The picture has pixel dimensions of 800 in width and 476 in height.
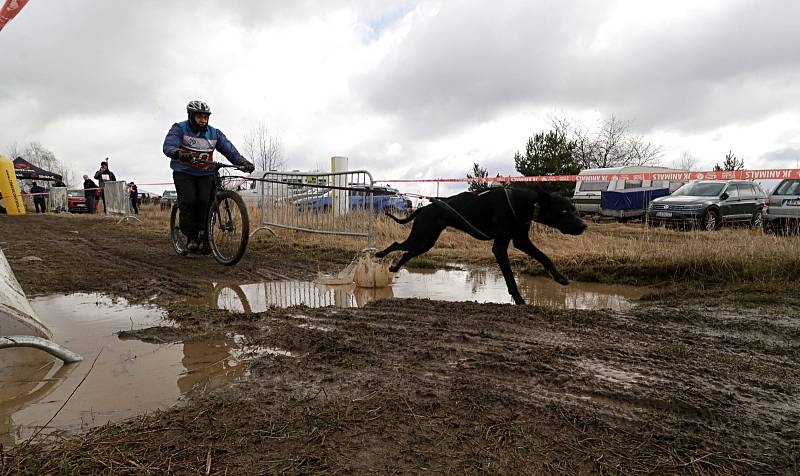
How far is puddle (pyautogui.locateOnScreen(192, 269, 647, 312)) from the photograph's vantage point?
4551 mm

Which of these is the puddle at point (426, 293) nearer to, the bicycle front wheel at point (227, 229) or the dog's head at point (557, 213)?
the dog's head at point (557, 213)

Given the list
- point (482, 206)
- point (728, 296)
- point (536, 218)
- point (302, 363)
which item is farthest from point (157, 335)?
point (728, 296)

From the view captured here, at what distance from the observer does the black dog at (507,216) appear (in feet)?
14.6

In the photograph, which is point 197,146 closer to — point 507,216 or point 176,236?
point 176,236

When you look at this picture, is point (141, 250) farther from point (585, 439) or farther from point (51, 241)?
point (585, 439)

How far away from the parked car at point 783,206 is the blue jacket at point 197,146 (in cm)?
1266

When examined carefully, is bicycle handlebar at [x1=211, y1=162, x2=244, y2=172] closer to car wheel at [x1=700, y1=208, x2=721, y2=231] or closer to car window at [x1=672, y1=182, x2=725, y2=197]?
car wheel at [x1=700, y1=208, x2=721, y2=231]

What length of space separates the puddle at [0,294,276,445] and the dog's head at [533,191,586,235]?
9.32 ft

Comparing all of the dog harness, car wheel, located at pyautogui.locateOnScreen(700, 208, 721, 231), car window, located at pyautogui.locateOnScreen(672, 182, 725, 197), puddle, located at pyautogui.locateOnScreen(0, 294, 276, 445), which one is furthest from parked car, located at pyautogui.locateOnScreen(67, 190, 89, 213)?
car wheel, located at pyautogui.locateOnScreen(700, 208, 721, 231)

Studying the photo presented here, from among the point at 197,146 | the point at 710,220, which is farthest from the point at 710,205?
the point at 197,146

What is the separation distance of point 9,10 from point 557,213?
Answer: 34.4ft

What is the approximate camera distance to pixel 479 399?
2180 mm

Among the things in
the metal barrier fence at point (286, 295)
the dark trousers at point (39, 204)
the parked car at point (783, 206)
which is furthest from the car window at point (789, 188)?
the dark trousers at point (39, 204)

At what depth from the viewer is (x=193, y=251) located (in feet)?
22.7
